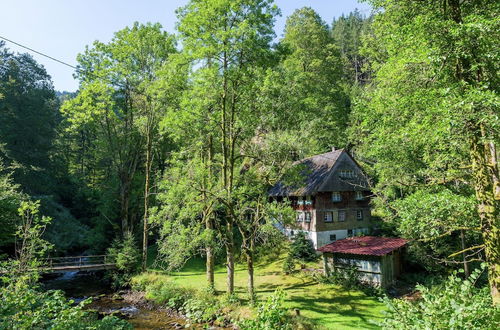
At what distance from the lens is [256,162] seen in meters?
24.6

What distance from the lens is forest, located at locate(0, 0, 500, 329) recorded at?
7684mm

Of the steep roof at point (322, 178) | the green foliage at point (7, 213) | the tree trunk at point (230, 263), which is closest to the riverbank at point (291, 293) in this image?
the tree trunk at point (230, 263)

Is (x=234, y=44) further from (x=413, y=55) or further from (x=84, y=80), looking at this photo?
(x=84, y=80)

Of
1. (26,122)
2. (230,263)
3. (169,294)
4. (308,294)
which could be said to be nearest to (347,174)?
(308,294)

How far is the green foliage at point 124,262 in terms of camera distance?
83.3ft

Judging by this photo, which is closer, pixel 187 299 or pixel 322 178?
pixel 187 299

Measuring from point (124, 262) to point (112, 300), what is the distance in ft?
11.3

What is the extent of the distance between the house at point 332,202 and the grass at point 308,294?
16.2 ft

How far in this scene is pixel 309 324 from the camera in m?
15.0

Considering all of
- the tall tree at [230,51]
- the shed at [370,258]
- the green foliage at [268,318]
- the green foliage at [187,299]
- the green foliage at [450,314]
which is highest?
the tall tree at [230,51]

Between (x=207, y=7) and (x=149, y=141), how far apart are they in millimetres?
13780

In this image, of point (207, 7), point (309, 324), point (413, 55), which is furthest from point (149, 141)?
point (413, 55)

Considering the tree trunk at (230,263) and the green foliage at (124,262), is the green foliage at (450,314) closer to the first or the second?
the tree trunk at (230,263)

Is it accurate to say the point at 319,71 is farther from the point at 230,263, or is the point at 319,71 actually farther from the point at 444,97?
the point at 444,97
